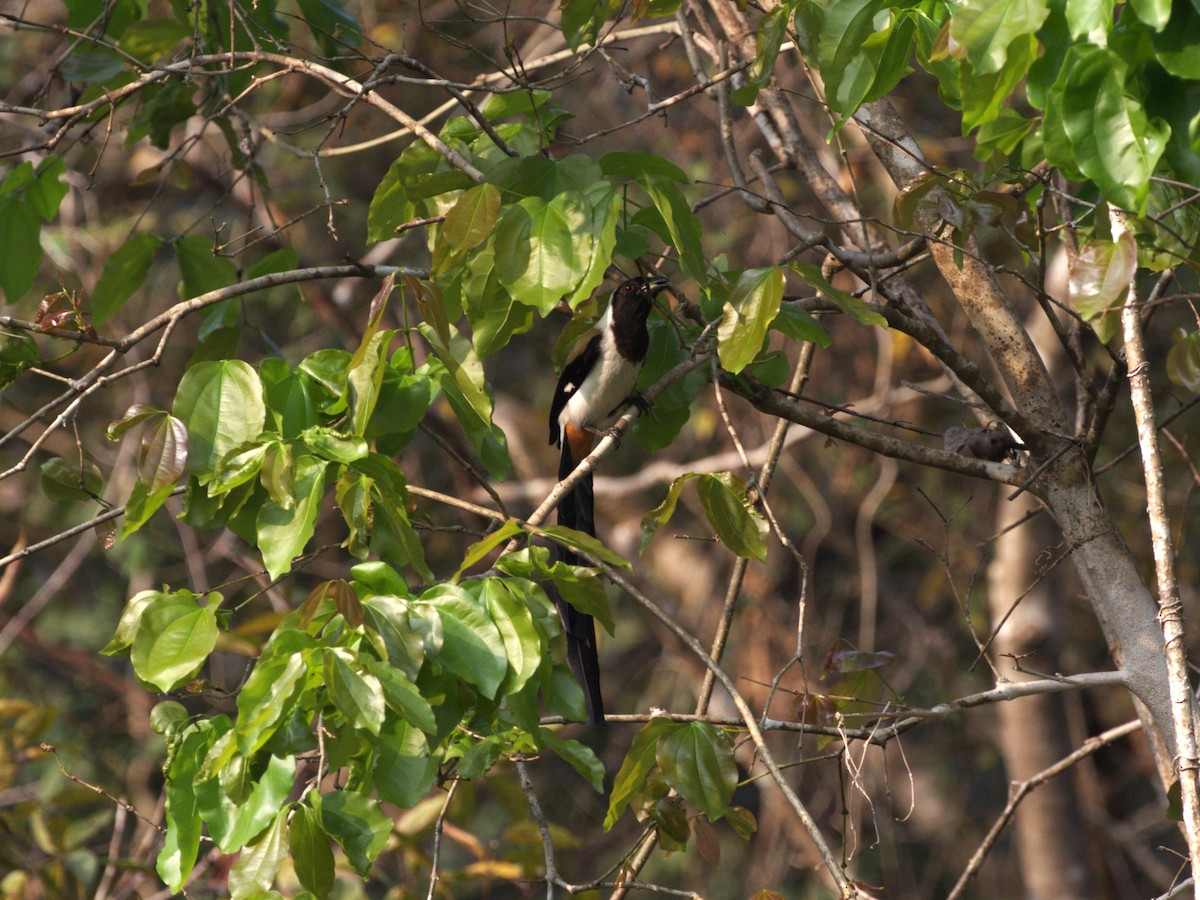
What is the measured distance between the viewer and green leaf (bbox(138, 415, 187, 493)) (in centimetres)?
161

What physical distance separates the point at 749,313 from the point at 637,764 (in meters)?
0.74

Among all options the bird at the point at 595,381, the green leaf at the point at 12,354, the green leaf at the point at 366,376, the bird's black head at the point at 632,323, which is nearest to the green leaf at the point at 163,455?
the green leaf at the point at 366,376

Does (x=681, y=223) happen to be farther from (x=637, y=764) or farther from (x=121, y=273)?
(x=121, y=273)

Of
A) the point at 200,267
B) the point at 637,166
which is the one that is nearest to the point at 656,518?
Result: the point at 637,166

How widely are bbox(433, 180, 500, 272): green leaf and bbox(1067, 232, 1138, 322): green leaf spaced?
78cm

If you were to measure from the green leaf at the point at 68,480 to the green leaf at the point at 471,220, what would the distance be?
0.74 meters

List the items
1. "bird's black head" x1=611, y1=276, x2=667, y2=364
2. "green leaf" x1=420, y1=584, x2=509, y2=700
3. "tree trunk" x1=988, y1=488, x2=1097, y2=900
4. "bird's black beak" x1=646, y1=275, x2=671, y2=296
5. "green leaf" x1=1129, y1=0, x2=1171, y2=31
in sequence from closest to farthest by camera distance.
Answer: "green leaf" x1=1129, y1=0, x2=1171, y2=31 → "green leaf" x1=420, y1=584, x2=509, y2=700 → "bird's black beak" x1=646, y1=275, x2=671, y2=296 → "bird's black head" x1=611, y1=276, x2=667, y2=364 → "tree trunk" x1=988, y1=488, x2=1097, y2=900

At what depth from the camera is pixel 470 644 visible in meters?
1.48

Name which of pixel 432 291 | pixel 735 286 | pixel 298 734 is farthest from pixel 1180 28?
pixel 298 734

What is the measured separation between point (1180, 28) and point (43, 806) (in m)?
3.64

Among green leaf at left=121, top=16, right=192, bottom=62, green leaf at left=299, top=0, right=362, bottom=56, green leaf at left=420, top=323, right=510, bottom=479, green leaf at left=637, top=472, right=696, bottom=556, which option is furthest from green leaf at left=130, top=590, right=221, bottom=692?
green leaf at left=121, top=16, right=192, bottom=62

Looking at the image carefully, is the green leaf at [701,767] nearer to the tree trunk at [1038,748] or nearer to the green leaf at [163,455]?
the green leaf at [163,455]

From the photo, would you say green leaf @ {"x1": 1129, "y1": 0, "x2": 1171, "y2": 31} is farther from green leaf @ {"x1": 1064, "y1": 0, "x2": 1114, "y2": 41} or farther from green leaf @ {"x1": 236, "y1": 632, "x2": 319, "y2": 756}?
green leaf @ {"x1": 236, "y1": 632, "x2": 319, "y2": 756}

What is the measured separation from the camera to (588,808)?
22.6 ft
